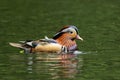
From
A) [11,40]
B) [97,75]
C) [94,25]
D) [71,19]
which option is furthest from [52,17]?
[97,75]

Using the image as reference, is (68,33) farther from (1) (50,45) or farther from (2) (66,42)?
(1) (50,45)

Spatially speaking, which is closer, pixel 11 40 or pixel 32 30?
pixel 11 40

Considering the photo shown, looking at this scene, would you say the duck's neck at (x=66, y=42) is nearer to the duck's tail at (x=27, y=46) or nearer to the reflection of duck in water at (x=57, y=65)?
the reflection of duck in water at (x=57, y=65)

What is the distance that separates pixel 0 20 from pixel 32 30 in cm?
414

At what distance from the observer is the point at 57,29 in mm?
30688

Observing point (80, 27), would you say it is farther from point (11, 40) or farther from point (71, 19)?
point (11, 40)

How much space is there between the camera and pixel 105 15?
36281 millimetres

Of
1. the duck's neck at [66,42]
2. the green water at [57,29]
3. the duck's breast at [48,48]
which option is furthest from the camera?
the duck's neck at [66,42]

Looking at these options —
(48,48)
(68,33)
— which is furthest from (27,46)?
(68,33)

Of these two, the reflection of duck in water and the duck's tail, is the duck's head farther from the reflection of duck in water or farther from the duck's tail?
the duck's tail

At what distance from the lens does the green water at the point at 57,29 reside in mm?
20891

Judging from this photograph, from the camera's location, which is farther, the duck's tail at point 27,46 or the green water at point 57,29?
the duck's tail at point 27,46

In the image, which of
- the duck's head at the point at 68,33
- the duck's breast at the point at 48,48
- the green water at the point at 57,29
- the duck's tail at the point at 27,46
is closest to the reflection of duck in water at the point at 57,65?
the green water at the point at 57,29

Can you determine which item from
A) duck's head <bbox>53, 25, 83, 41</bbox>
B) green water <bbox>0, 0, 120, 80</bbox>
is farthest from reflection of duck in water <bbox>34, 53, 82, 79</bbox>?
duck's head <bbox>53, 25, 83, 41</bbox>
